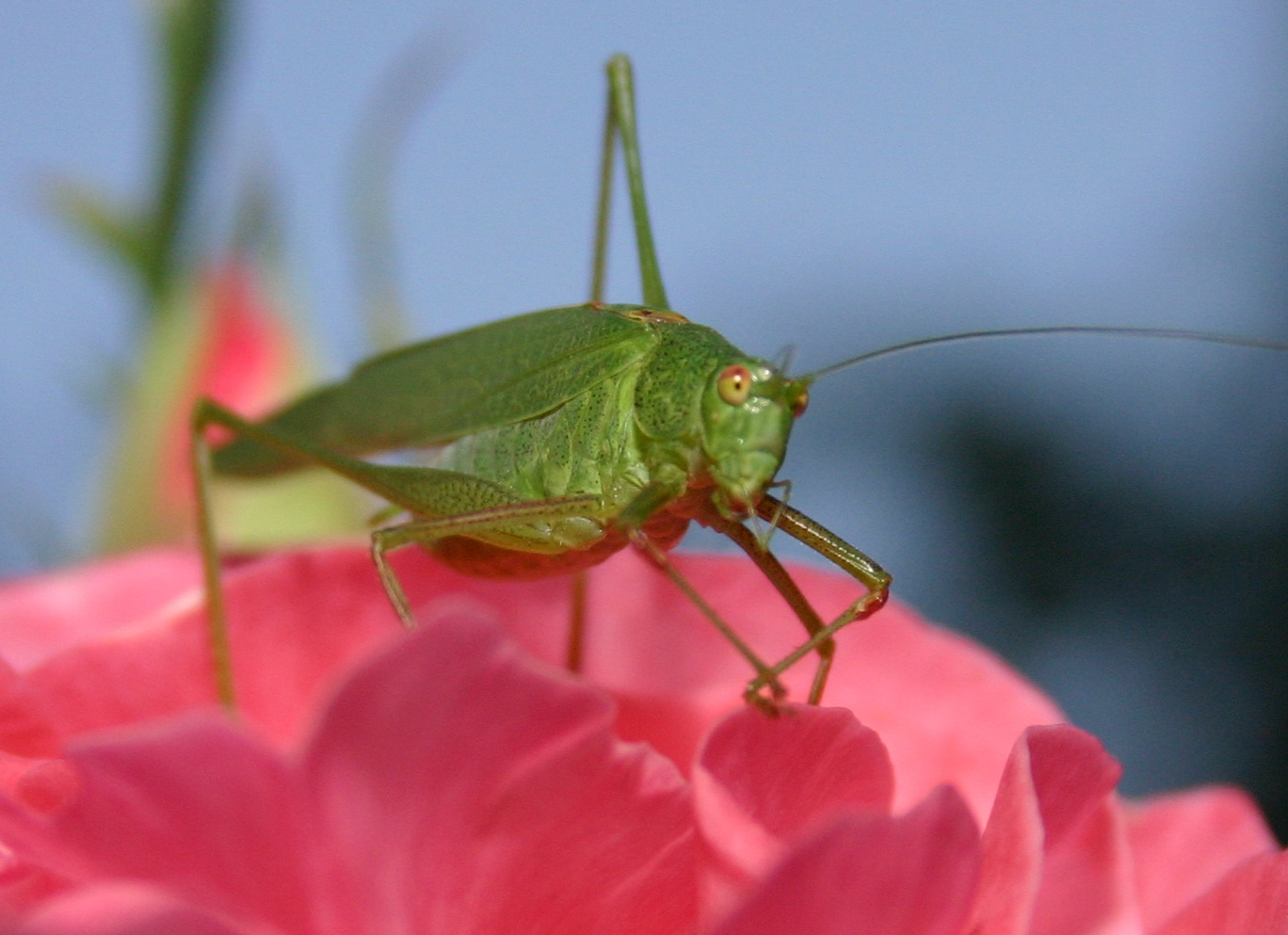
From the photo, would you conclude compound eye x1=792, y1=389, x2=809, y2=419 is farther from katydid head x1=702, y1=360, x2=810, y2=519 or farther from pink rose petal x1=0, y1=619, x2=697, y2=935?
pink rose petal x1=0, y1=619, x2=697, y2=935

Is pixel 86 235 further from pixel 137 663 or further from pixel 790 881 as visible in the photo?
pixel 790 881

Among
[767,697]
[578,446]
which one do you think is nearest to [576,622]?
[578,446]

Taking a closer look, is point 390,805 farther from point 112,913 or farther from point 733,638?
point 733,638

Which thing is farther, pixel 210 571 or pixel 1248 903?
pixel 210 571

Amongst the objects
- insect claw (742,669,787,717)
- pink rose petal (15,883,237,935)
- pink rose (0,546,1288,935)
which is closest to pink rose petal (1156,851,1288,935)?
pink rose (0,546,1288,935)

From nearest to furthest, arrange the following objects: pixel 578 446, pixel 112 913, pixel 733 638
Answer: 1. pixel 112 913
2. pixel 733 638
3. pixel 578 446

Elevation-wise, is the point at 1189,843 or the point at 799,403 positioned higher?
the point at 799,403
